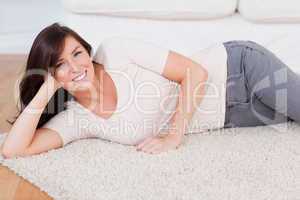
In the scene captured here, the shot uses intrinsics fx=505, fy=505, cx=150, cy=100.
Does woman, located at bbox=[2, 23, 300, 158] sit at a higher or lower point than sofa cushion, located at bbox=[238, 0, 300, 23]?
lower

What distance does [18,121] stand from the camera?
5.50ft

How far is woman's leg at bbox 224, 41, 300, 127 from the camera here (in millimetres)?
1795

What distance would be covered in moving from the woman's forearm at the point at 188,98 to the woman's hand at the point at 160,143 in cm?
2

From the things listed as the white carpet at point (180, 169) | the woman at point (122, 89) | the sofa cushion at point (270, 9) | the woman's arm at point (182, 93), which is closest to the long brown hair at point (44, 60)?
the woman at point (122, 89)

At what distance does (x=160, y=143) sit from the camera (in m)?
1.72

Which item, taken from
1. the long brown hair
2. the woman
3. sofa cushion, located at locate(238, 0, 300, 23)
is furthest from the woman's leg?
the long brown hair

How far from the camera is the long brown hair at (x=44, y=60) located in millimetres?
1605

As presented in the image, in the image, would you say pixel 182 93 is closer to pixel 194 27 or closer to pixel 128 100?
pixel 128 100

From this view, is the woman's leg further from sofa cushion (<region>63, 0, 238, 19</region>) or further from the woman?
sofa cushion (<region>63, 0, 238, 19</region>)

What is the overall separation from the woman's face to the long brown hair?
0.07 feet

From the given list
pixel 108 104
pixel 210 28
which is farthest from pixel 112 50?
pixel 210 28

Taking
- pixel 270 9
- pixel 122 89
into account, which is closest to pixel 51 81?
pixel 122 89

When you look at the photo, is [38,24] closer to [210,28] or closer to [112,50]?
[210,28]

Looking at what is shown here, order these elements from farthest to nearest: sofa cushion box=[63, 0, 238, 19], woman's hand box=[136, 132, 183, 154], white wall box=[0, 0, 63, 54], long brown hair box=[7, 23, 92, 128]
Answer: white wall box=[0, 0, 63, 54]
sofa cushion box=[63, 0, 238, 19]
woman's hand box=[136, 132, 183, 154]
long brown hair box=[7, 23, 92, 128]
